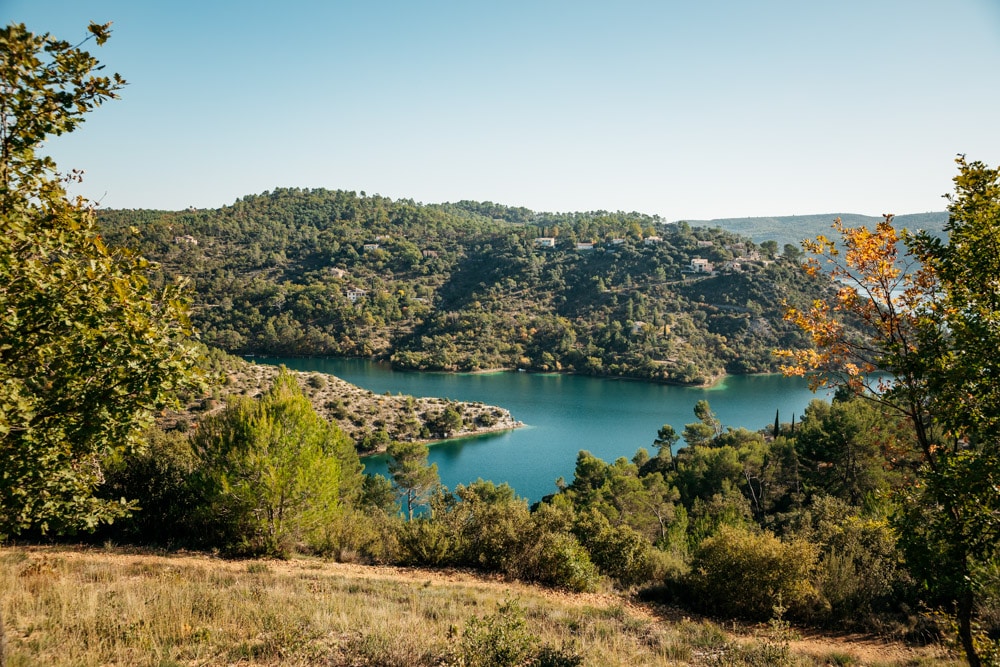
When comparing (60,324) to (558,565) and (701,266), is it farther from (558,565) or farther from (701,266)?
Answer: (701,266)

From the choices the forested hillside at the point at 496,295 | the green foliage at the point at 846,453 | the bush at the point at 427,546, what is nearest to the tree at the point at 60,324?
the bush at the point at 427,546

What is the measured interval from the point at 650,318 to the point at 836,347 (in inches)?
3447

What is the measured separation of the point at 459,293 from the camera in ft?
365

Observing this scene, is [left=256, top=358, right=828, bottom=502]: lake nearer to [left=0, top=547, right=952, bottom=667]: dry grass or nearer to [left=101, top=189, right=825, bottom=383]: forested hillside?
[left=101, top=189, right=825, bottom=383]: forested hillside

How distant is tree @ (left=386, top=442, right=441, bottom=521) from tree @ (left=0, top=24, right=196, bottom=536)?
31.4 metres

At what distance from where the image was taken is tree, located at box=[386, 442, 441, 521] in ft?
112

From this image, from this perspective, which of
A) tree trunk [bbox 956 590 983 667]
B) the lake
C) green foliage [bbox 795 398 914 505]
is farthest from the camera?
the lake

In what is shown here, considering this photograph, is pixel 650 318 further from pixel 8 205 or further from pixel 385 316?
pixel 8 205

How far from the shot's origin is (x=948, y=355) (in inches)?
174

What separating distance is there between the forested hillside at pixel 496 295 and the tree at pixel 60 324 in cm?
7439

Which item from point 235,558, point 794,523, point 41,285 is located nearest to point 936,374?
point 41,285

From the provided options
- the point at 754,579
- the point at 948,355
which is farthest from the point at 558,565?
the point at 948,355

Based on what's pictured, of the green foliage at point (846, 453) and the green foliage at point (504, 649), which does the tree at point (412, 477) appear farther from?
the green foliage at point (504, 649)

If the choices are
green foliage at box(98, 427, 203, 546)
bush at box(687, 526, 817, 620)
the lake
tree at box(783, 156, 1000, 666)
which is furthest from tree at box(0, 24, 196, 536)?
the lake
